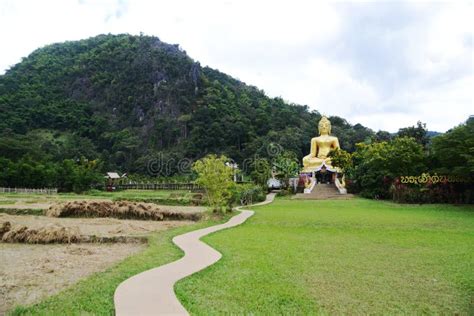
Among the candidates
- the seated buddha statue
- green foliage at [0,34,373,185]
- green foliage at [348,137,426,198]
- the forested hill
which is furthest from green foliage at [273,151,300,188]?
the forested hill

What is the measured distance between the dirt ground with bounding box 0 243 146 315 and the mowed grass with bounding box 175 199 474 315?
2.38 meters

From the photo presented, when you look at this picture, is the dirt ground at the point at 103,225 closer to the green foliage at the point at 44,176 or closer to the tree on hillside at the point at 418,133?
the green foliage at the point at 44,176

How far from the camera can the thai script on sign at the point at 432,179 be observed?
22641mm

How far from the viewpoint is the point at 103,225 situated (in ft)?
53.5

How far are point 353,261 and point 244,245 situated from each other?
2.82 metres

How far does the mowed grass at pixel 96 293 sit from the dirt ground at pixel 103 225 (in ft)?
16.5

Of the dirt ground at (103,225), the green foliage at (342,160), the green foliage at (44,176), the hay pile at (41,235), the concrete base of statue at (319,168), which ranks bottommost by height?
the dirt ground at (103,225)

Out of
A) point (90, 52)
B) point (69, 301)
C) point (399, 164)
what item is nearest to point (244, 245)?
point (69, 301)

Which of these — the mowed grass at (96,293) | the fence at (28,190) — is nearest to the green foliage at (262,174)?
the fence at (28,190)

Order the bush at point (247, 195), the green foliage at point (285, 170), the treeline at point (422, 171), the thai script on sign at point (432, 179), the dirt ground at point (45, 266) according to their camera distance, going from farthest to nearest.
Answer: the green foliage at point (285, 170) < the bush at point (247, 195) < the thai script on sign at point (432, 179) < the treeline at point (422, 171) < the dirt ground at point (45, 266)

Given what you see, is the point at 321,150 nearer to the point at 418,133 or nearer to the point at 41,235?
the point at 418,133

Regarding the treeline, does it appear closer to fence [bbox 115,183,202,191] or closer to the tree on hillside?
the tree on hillside

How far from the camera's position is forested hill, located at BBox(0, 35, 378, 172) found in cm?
6744

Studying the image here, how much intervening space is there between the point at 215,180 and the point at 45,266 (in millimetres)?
10740
